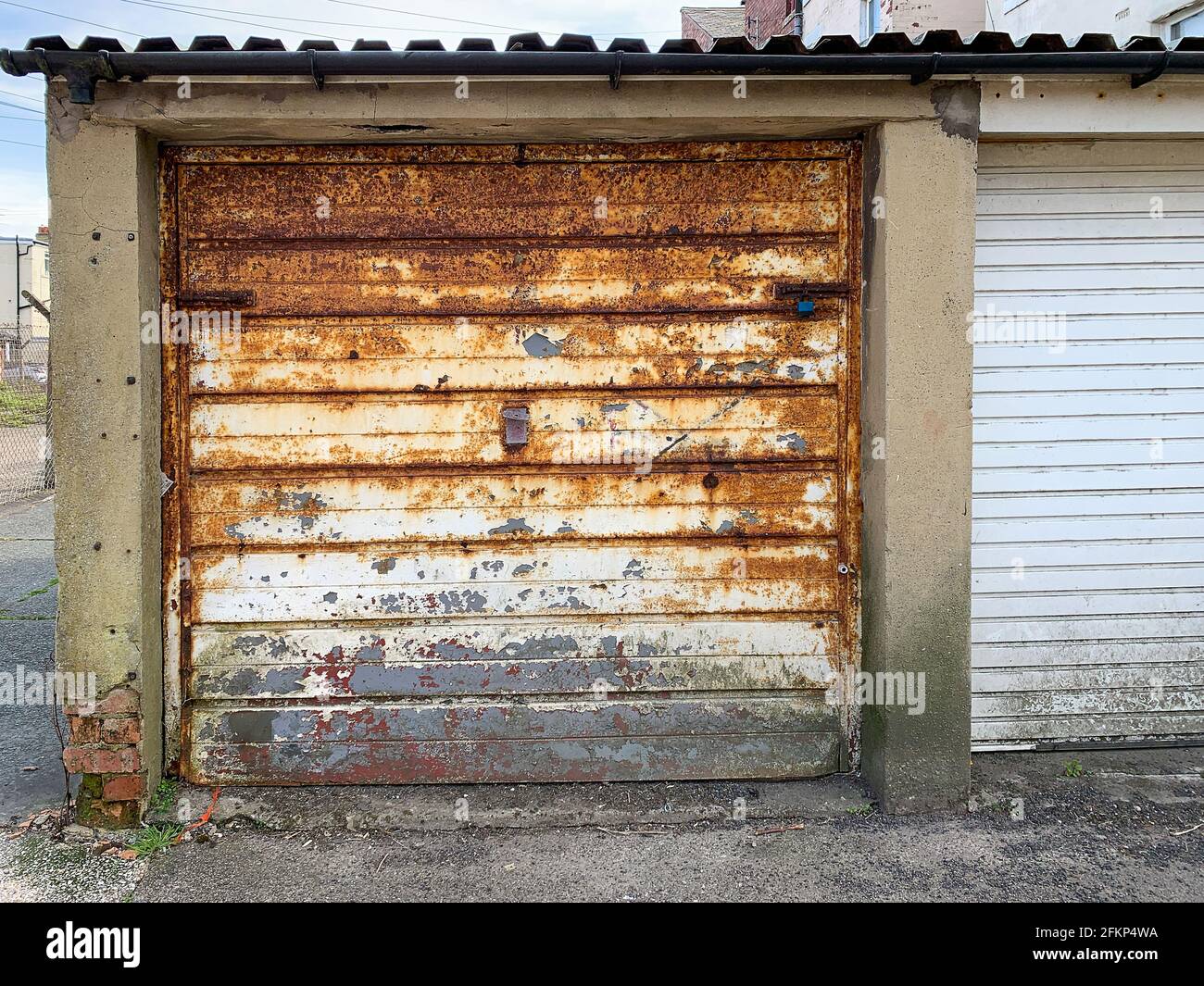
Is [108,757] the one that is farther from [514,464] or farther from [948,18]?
[948,18]

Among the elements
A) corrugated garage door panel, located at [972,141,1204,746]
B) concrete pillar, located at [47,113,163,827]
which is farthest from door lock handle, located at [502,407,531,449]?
corrugated garage door panel, located at [972,141,1204,746]

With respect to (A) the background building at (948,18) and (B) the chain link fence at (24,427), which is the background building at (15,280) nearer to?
(B) the chain link fence at (24,427)

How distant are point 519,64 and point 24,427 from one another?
19.0m

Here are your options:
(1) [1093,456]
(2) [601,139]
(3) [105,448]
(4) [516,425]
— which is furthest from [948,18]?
(3) [105,448]

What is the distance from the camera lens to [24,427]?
18.6m

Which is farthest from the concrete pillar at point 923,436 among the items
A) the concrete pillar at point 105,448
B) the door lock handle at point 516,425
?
the concrete pillar at point 105,448

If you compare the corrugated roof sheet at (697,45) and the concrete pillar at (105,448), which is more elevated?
the corrugated roof sheet at (697,45)

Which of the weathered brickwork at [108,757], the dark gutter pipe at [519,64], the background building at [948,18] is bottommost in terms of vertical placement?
the weathered brickwork at [108,757]

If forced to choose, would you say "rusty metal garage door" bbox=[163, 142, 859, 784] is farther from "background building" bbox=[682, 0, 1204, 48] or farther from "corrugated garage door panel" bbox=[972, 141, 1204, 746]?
"background building" bbox=[682, 0, 1204, 48]

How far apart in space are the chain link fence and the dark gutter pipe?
24.0ft

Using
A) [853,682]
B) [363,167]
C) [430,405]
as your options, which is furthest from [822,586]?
[363,167]

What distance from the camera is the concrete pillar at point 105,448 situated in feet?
13.0

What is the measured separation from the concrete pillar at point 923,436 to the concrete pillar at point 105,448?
11.3ft

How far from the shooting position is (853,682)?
4.45 metres
